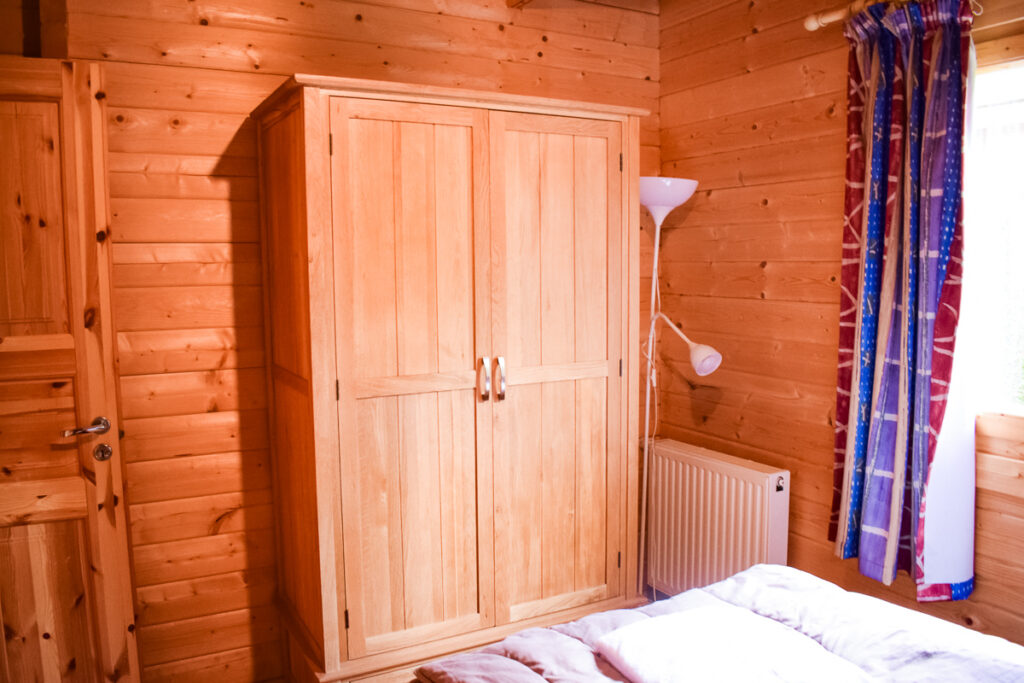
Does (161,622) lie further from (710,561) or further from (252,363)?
(710,561)

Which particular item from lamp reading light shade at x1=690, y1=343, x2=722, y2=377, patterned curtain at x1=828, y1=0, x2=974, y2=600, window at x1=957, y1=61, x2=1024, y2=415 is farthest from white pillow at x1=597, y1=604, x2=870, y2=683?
lamp reading light shade at x1=690, y1=343, x2=722, y2=377

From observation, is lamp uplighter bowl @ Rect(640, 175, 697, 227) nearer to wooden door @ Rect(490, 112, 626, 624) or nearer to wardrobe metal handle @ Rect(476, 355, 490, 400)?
wooden door @ Rect(490, 112, 626, 624)

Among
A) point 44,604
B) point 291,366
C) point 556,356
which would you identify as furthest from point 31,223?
point 556,356

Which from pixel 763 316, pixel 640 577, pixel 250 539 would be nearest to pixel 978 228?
pixel 763 316

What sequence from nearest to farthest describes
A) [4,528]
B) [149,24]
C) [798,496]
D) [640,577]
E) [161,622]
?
[4,528]
[149,24]
[161,622]
[798,496]
[640,577]

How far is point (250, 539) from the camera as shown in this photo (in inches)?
106

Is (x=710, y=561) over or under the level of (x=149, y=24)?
under

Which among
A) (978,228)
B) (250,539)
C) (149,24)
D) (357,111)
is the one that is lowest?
(250,539)

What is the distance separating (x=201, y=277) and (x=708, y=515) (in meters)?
1.98

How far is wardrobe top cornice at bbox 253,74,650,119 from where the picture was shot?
2.18m

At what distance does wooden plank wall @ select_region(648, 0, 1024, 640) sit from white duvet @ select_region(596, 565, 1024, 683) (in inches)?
32.1

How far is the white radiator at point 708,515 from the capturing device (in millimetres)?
2707

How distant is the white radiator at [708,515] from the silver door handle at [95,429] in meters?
1.97

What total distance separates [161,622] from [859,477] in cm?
232
